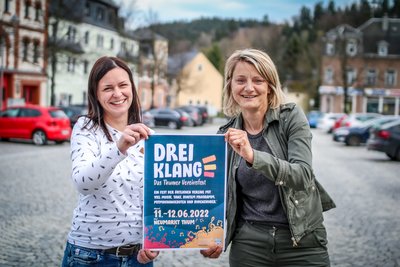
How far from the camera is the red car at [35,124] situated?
23719 millimetres

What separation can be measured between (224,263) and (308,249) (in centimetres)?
385

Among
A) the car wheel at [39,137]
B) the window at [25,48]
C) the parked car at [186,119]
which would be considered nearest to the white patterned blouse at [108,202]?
the car wheel at [39,137]

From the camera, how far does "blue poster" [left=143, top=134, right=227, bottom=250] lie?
2.76m

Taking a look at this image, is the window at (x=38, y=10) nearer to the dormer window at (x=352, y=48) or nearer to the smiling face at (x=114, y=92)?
the dormer window at (x=352, y=48)

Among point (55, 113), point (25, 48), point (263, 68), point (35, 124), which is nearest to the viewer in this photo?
point (263, 68)

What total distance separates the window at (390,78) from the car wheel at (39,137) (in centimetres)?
5680

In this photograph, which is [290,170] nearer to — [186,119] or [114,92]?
[114,92]

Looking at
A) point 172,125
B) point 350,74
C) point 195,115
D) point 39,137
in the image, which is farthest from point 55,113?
point 350,74

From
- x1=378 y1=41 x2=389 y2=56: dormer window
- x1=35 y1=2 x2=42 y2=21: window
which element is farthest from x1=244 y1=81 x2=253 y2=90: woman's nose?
x1=378 y1=41 x2=389 y2=56: dormer window

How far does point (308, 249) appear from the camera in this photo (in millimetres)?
2906

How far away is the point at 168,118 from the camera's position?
43.5 metres

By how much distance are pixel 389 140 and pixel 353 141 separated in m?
9.23

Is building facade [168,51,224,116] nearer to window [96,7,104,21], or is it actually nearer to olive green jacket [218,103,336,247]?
window [96,7,104,21]

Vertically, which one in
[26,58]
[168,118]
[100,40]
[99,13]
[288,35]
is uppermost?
[288,35]
